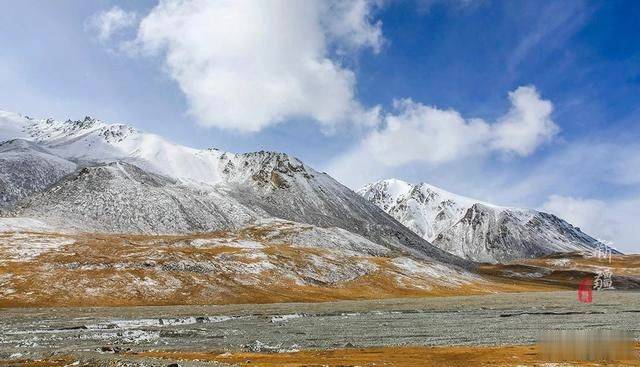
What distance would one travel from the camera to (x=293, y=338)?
214 ft

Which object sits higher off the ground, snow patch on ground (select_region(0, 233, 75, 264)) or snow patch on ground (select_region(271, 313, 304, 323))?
snow patch on ground (select_region(0, 233, 75, 264))

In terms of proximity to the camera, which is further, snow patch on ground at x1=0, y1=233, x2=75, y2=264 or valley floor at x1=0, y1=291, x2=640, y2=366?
snow patch on ground at x1=0, y1=233, x2=75, y2=264

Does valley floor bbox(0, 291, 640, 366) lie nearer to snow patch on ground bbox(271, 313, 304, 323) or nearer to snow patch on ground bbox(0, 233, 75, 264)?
snow patch on ground bbox(271, 313, 304, 323)

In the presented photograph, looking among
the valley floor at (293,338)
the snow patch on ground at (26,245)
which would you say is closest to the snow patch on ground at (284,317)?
the valley floor at (293,338)

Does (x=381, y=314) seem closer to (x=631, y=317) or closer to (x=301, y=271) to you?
(x=631, y=317)

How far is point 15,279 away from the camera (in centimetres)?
13150

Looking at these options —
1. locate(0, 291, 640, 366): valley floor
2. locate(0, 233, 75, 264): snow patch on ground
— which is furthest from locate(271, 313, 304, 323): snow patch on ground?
locate(0, 233, 75, 264): snow patch on ground

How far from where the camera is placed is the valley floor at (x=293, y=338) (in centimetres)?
4438

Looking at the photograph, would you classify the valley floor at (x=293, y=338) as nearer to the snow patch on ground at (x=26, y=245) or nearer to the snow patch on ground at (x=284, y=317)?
the snow patch on ground at (x=284, y=317)

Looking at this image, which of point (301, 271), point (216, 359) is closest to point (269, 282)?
point (301, 271)

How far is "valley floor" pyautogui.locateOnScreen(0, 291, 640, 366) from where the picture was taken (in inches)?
1747

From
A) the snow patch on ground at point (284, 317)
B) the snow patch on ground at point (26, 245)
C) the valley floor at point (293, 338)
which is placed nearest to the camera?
the valley floor at point (293, 338)

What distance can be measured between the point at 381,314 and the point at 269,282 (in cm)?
7094

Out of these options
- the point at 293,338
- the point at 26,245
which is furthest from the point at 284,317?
the point at 26,245
